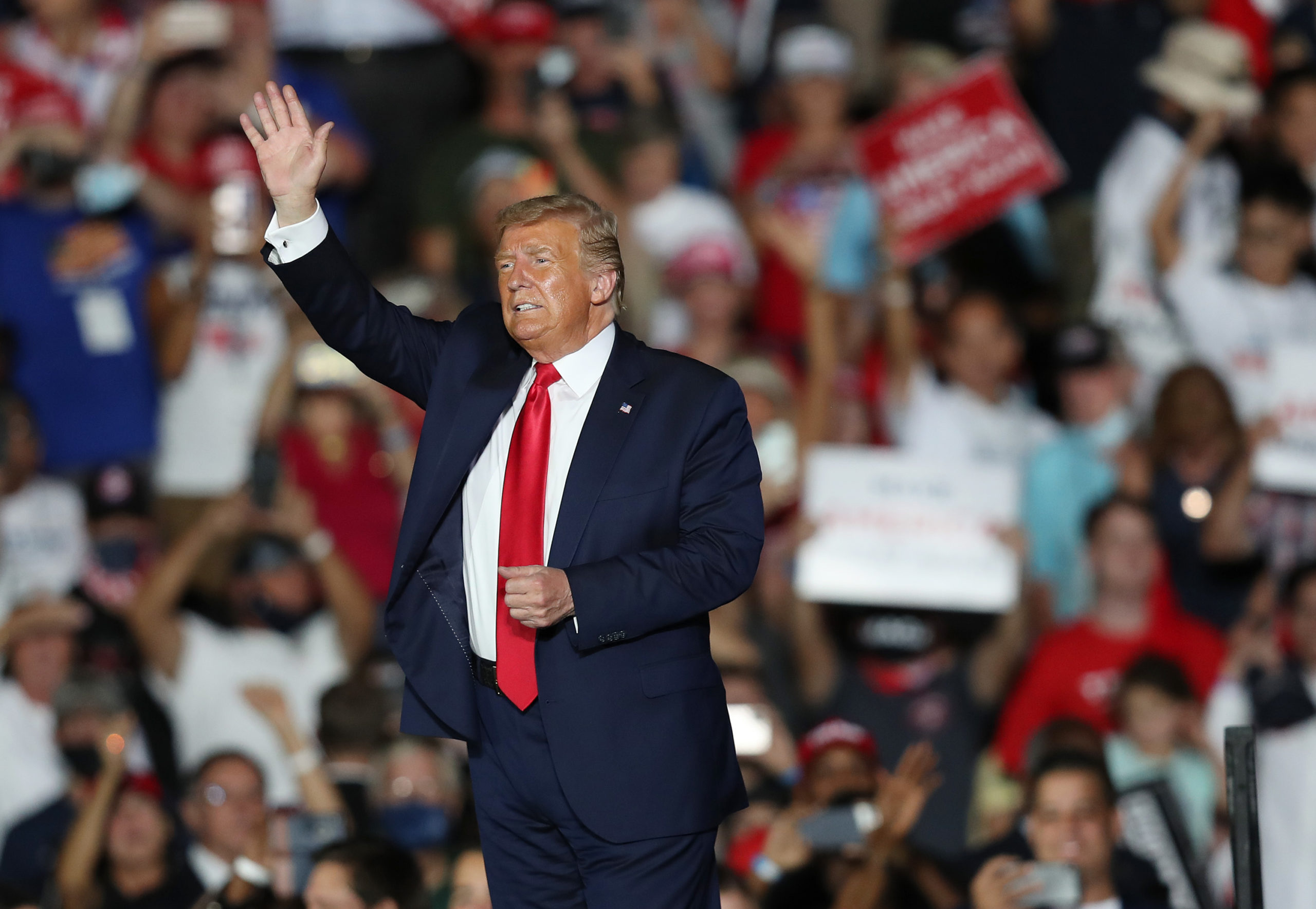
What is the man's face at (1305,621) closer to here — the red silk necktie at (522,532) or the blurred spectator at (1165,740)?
the blurred spectator at (1165,740)

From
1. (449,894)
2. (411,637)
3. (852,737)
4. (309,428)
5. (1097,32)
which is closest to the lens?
(411,637)

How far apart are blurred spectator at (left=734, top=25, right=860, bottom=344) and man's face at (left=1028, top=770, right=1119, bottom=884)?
8.85ft

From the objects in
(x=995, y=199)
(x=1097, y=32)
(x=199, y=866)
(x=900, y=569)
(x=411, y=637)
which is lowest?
(x=199, y=866)

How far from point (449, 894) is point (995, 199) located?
3530 millimetres

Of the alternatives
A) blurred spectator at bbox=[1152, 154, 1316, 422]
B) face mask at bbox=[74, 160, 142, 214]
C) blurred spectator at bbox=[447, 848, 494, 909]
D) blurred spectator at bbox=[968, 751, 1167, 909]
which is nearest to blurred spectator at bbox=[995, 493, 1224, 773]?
blurred spectator at bbox=[968, 751, 1167, 909]

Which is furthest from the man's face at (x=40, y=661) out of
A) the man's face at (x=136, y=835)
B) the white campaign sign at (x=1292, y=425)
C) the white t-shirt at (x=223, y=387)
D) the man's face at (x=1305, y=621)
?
the white campaign sign at (x=1292, y=425)

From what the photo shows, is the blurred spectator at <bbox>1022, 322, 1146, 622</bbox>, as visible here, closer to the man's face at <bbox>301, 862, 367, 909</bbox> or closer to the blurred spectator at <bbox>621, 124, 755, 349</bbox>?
the blurred spectator at <bbox>621, 124, 755, 349</bbox>

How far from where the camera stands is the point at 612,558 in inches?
104

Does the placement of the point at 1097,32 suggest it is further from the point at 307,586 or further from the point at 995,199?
the point at 307,586

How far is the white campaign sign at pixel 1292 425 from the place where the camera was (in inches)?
245

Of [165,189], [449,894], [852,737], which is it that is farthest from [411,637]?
[165,189]

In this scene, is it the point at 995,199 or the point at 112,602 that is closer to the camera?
the point at 112,602

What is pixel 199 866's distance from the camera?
5.30 m

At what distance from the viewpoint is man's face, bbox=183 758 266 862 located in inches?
210
